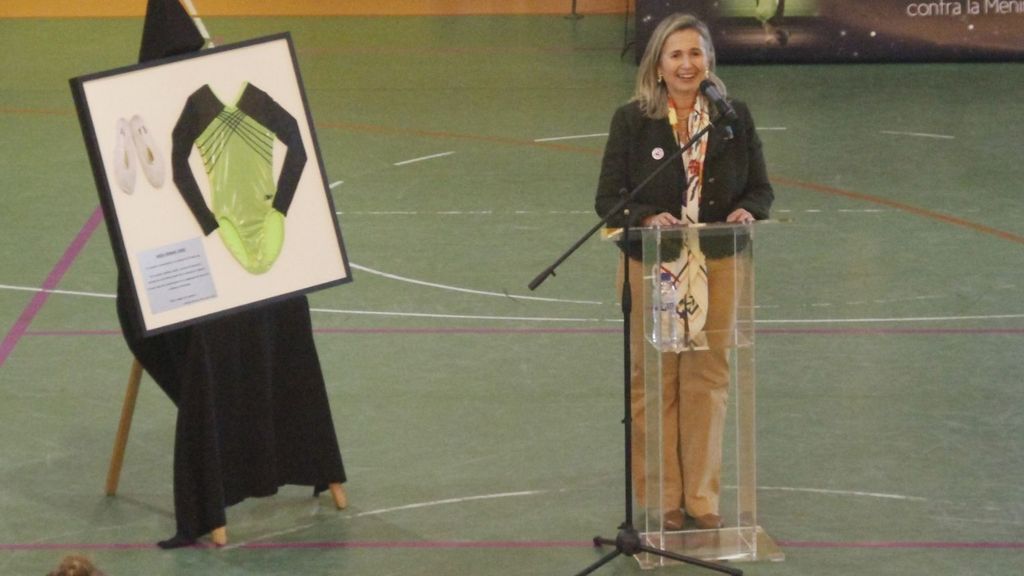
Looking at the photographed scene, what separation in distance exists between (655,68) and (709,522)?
1.67m

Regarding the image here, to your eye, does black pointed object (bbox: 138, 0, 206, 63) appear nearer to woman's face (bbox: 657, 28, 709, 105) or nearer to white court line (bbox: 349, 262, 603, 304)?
woman's face (bbox: 657, 28, 709, 105)

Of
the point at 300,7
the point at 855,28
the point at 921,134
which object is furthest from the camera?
the point at 300,7

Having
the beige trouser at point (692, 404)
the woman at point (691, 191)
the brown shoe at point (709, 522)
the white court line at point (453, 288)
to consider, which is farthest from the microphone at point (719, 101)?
the white court line at point (453, 288)

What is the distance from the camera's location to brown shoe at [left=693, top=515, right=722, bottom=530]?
19.3ft

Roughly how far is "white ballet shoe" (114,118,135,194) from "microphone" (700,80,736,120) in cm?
207

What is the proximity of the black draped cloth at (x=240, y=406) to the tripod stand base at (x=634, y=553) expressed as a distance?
1169 millimetres

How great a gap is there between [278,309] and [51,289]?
3288 millimetres

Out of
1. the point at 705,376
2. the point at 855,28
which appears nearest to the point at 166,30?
the point at 705,376

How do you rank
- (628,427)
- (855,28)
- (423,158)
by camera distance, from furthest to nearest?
(855,28)
(423,158)
(628,427)

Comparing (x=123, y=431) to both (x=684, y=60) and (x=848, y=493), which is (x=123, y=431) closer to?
(x=684, y=60)

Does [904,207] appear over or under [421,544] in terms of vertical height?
over

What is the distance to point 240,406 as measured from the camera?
237 inches

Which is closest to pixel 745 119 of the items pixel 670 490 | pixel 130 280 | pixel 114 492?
pixel 670 490

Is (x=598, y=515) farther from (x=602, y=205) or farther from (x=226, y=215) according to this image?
(x=226, y=215)
